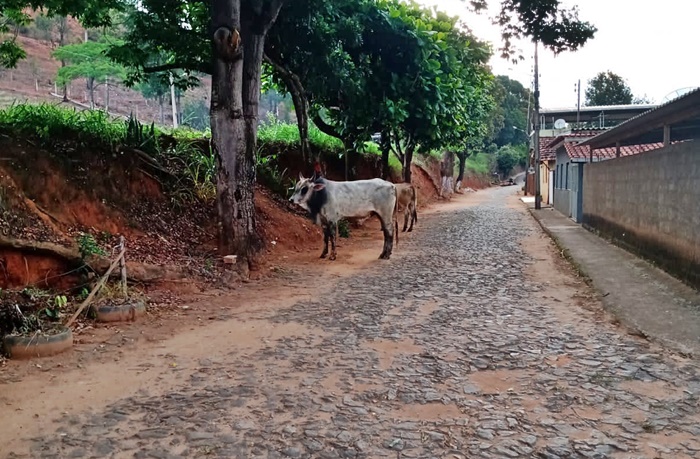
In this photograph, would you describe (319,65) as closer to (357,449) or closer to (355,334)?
(355,334)

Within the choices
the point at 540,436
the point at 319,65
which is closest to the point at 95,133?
the point at 319,65

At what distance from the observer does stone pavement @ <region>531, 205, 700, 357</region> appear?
240 inches

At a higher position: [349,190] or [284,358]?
[349,190]

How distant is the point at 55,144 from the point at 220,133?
2371 millimetres

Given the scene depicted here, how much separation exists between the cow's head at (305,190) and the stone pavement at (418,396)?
148 inches

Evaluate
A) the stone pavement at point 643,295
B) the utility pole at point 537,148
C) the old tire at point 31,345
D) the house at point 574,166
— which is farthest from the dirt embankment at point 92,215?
the utility pole at point 537,148

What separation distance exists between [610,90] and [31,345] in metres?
51.5

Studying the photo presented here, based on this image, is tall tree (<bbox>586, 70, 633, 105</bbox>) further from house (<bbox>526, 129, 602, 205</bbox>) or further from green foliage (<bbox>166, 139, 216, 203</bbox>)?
green foliage (<bbox>166, 139, 216, 203</bbox>)

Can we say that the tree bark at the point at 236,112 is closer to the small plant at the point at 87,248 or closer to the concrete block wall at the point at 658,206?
the small plant at the point at 87,248

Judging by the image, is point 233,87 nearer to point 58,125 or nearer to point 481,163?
point 58,125

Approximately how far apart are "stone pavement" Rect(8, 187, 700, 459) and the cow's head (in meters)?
3.77

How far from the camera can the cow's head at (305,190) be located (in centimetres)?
1085

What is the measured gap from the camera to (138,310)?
21.6ft

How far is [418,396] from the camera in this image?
4449 millimetres
